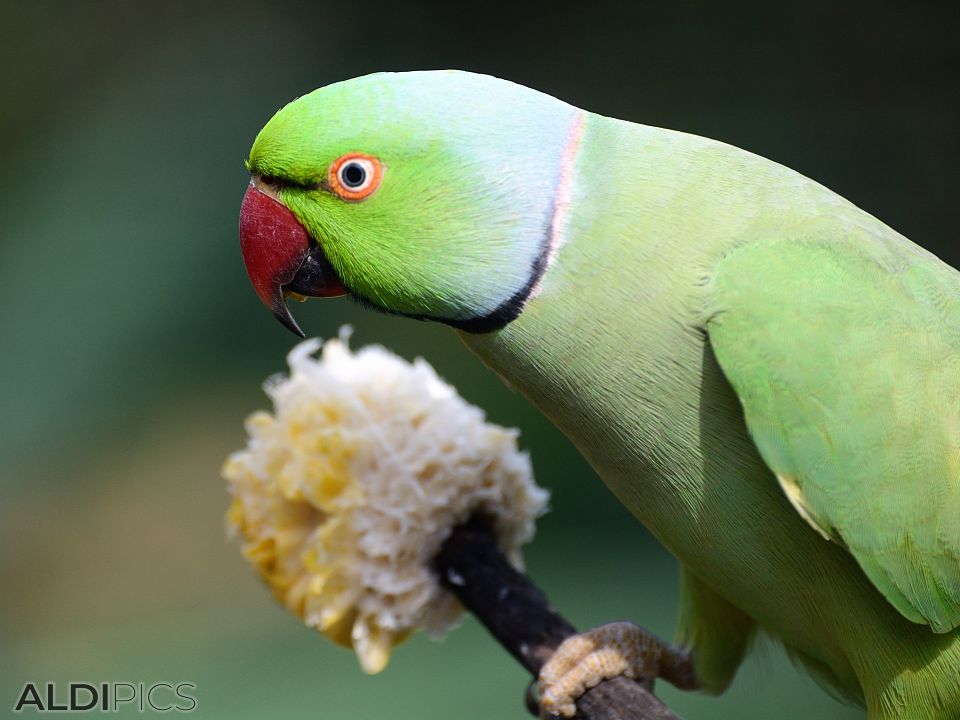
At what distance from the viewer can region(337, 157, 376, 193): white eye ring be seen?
3.64 feet

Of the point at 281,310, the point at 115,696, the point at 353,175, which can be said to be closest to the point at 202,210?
the point at 115,696

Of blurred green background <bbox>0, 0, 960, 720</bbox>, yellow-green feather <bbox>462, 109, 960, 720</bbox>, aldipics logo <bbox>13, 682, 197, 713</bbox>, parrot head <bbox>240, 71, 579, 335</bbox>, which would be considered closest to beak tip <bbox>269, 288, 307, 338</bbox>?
parrot head <bbox>240, 71, 579, 335</bbox>

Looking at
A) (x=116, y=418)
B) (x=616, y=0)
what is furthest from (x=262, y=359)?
(x=616, y=0)

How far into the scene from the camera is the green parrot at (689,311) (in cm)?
108

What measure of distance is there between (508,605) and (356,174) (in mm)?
650

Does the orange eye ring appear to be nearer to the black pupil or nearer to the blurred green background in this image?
the black pupil

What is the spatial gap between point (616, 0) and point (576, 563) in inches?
86.1

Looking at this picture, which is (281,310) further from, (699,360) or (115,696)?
(115,696)

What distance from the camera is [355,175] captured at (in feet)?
3.65

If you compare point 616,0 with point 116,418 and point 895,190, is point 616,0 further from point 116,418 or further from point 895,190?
point 116,418

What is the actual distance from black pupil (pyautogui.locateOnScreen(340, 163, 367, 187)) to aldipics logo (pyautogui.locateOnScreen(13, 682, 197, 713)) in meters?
1.39

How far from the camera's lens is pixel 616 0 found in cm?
388

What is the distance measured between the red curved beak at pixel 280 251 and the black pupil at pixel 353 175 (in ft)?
0.31

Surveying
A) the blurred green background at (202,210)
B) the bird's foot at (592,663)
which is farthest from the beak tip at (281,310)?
the blurred green background at (202,210)
